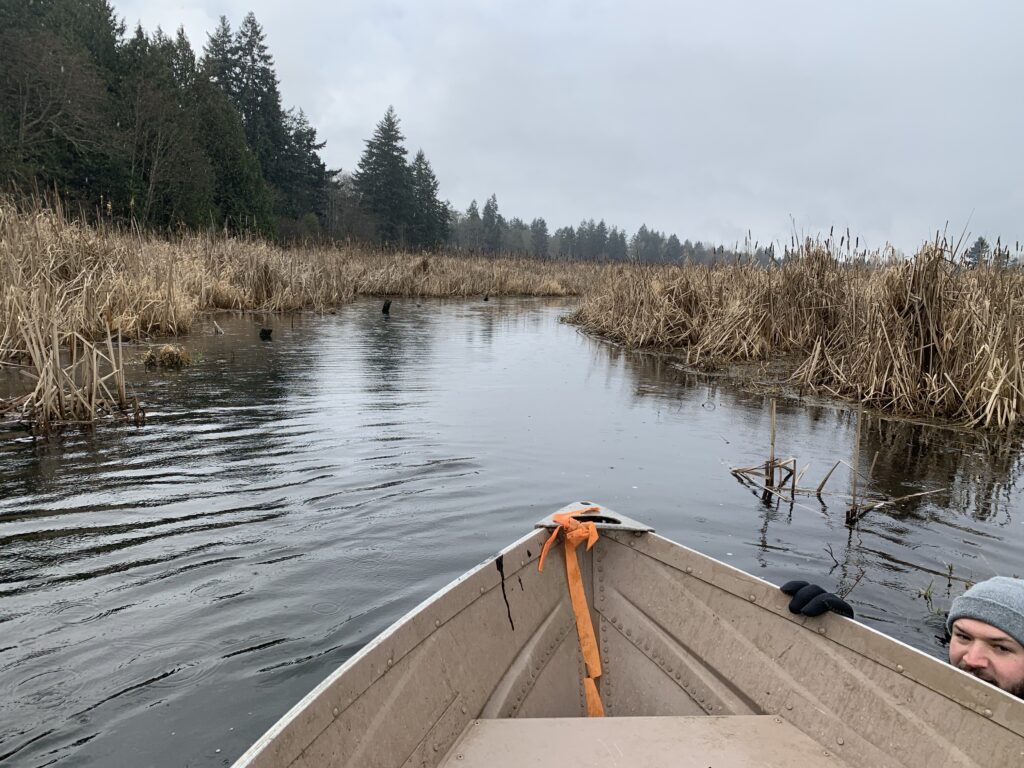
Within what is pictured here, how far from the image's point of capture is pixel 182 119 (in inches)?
1312

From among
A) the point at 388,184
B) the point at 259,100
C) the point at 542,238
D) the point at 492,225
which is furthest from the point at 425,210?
the point at 542,238

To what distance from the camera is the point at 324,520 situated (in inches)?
169

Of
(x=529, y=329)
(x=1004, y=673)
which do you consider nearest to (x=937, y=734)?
(x=1004, y=673)

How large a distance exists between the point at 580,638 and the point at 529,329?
562 inches

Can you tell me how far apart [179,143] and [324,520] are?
1285 inches

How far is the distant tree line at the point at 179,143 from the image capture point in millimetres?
25094

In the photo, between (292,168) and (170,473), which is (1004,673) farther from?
(292,168)

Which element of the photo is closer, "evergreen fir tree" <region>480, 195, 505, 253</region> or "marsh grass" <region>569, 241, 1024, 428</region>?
"marsh grass" <region>569, 241, 1024, 428</region>

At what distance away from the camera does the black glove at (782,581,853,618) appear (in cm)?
228

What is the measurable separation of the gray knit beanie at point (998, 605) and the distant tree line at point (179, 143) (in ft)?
32.3

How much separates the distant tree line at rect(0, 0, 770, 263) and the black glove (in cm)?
991

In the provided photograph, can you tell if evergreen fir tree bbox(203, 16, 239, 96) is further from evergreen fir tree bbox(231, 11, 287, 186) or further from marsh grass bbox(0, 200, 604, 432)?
marsh grass bbox(0, 200, 604, 432)

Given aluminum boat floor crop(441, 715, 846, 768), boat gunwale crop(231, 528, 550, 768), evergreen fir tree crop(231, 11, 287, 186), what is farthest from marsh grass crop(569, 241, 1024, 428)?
evergreen fir tree crop(231, 11, 287, 186)

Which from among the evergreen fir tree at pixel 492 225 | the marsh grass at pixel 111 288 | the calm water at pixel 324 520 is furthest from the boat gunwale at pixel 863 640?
the evergreen fir tree at pixel 492 225
